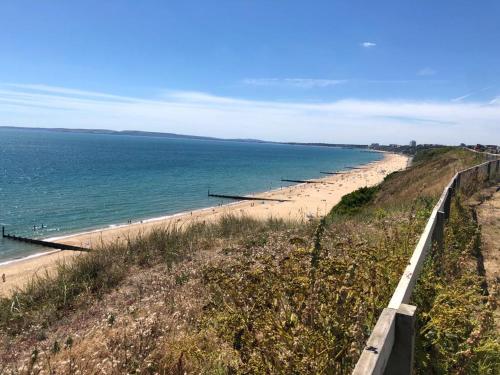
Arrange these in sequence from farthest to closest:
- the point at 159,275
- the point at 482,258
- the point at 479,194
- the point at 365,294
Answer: the point at 479,194 < the point at 159,275 < the point at 482,258 < the point at 365,294

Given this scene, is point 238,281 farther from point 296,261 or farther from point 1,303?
point 1,303

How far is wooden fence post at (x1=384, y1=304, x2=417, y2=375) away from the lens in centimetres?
232

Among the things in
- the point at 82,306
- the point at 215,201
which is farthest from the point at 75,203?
the point at 82,306

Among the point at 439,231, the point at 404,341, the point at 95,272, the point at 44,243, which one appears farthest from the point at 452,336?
the point at 44,243

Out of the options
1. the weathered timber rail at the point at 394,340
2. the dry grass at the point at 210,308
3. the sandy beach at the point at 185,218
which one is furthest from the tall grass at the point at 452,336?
the sandy beach at the point at 185,218

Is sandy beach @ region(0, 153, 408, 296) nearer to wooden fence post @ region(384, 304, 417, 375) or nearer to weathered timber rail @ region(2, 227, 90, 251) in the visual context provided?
weathered timber rail @ region(2, 227, 90, 251)

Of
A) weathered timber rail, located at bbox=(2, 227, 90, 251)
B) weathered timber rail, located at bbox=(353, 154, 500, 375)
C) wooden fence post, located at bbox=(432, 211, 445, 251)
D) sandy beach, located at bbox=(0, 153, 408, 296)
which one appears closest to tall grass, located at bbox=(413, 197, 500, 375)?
weathered timber rail, located at bbox=(353, 154, 500, 375)

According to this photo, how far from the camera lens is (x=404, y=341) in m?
2.35

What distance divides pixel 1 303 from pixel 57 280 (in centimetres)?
111

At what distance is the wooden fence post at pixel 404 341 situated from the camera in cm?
232

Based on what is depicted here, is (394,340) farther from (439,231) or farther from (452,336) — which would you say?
(439,231)

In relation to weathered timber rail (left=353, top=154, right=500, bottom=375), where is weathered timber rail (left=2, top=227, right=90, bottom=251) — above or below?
below

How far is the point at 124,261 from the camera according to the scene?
966 centimetres

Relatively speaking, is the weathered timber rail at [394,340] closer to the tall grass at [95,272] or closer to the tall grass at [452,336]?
the tall grass at [452,336]
